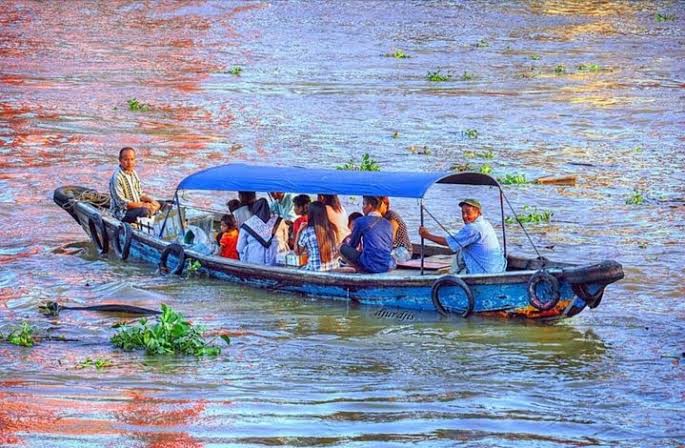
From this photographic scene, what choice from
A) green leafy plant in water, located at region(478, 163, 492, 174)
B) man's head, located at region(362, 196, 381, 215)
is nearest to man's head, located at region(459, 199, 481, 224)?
Answer: man's head, located at region(362, 196, 381, 215)

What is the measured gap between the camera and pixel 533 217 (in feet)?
56.0

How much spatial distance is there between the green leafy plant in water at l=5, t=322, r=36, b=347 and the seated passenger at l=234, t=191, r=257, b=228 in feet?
10.3

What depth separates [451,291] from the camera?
12234 millimetres

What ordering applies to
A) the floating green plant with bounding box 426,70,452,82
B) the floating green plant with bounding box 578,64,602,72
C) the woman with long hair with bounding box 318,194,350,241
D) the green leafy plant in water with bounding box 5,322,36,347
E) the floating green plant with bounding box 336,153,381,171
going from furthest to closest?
the floating green plant with bounding box 578,64,602,72
the floating green plant with bounding box 426,70,452,82
the floating green plant with bounding box 336,153,381,171
the woman with long hair with bounding box 318,194,350,241
the green leafy plant in water with bounding box 5,322,36,347

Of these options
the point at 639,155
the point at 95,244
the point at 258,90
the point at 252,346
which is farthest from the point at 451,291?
the point at 258,90

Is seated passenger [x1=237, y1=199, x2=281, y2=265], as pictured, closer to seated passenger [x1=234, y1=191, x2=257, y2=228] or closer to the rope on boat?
seated passenger [x1=234, y1=191, x2=257, y2=228]

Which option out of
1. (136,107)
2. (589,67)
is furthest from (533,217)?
(589,67)

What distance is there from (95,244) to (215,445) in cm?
743

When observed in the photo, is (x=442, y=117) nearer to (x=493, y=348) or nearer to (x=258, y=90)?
(x=258, y=90)

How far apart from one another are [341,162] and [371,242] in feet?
26.5

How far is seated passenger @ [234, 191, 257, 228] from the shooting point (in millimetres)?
14117

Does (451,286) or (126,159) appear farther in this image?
(126,159)

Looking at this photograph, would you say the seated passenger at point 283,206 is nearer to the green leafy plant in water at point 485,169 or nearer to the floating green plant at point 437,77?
the green leafy plant in water at point 485,169

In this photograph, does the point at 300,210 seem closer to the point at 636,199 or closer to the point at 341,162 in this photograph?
the point at 636,199
